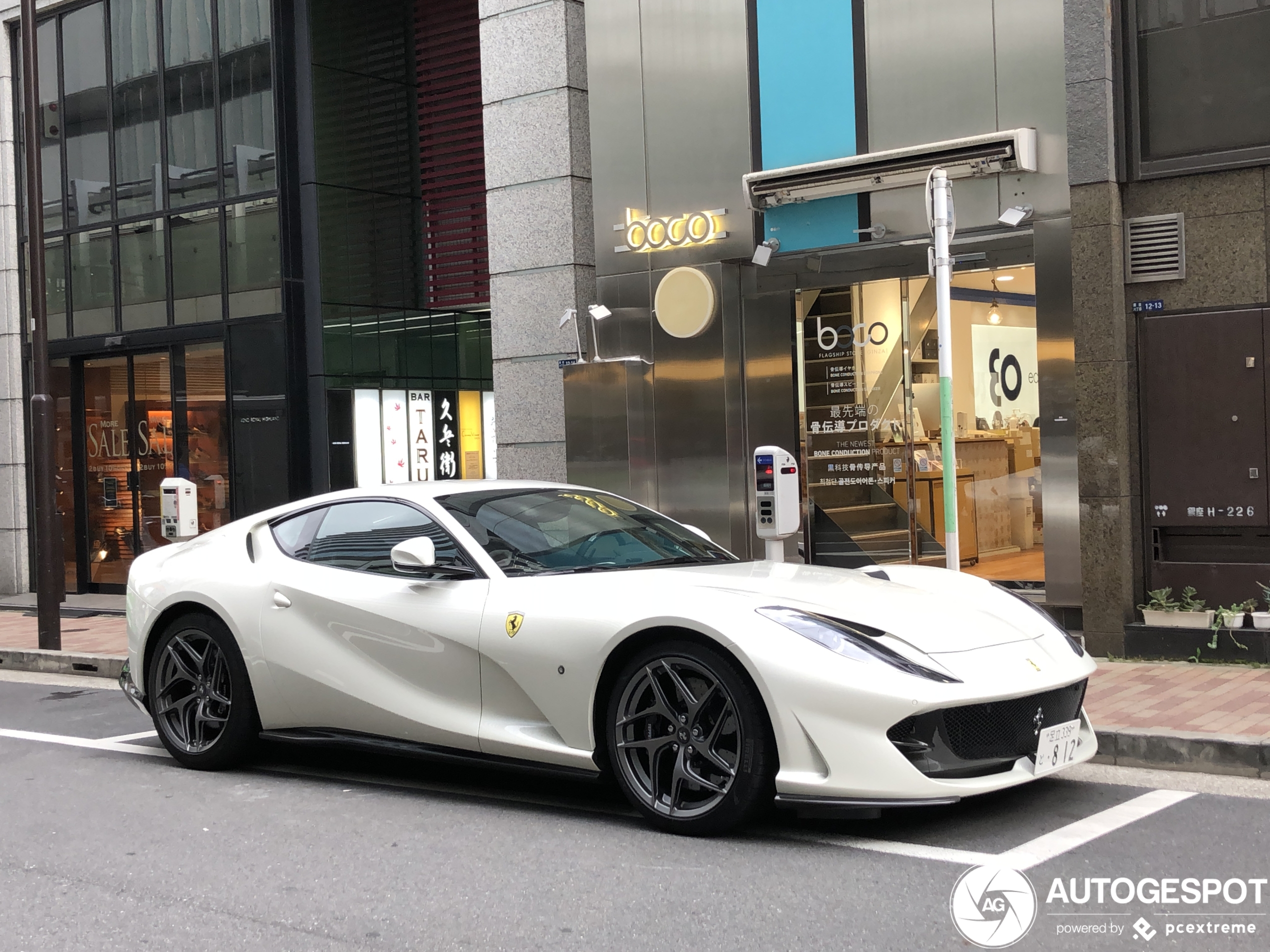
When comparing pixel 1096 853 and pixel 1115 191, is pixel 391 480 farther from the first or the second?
pixel 1096 853

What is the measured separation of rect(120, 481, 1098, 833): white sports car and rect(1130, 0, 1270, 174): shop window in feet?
14.4

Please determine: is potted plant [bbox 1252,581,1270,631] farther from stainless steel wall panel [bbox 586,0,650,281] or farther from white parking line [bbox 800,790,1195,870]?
stainless steel wall panel [bbox 586,0,650,281]

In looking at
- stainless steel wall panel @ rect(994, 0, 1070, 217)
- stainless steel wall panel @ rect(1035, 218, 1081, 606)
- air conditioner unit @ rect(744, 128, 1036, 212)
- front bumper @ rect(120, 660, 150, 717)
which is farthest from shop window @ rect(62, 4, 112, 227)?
stainless steel wall panel @ rect(1035, 218, 1081, 606)

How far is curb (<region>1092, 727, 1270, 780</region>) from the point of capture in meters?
5.99

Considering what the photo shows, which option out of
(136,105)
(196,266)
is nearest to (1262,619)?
(196,266)

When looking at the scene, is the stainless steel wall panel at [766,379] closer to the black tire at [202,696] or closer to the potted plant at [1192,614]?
the potted plant at [1192,614]

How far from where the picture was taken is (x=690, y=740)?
505 cm

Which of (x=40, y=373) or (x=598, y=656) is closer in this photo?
(x=598, y=656)

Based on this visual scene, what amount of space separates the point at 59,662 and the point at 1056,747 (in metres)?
8.80

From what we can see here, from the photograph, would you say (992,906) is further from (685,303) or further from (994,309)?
(685,303)

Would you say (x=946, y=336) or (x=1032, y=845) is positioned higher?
(x=946, y=336)

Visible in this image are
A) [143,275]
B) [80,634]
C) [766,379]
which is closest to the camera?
[766,379]

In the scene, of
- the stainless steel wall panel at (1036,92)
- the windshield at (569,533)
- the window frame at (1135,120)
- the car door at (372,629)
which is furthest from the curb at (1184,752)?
the stainless steel wall panel at (1036,92)

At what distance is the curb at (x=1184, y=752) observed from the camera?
5.99 metres
